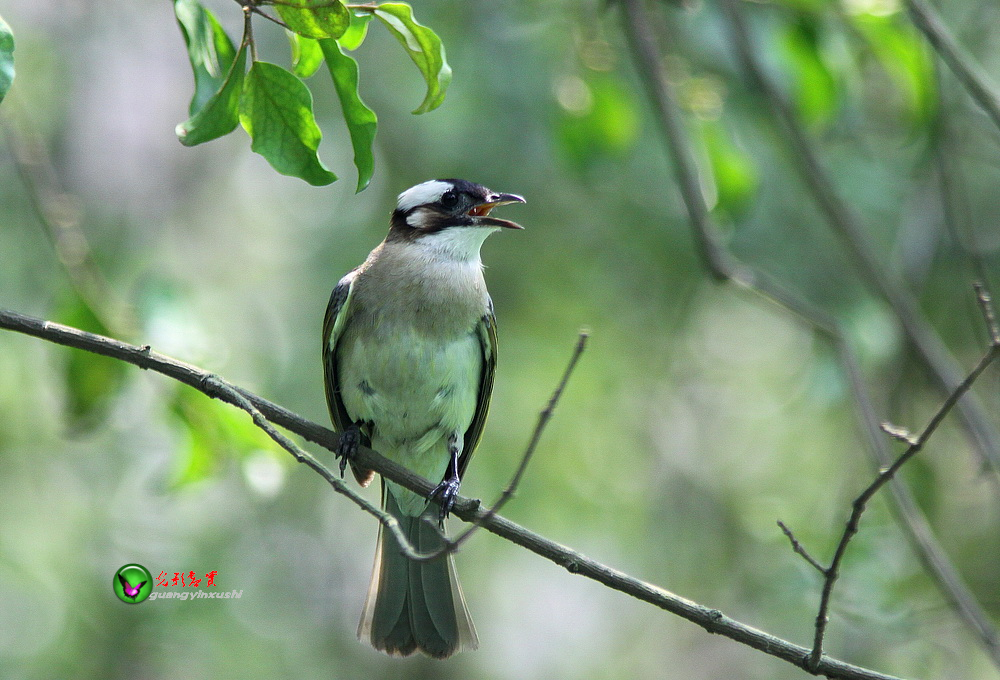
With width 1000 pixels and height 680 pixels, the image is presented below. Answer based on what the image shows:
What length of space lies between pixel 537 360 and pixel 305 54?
5.65m

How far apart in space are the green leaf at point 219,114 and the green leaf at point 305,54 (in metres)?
0.26

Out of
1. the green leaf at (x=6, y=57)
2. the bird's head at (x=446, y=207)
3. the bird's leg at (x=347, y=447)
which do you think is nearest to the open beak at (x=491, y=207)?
the bird's head at (x=446, y=207)

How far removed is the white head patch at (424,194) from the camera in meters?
4.68

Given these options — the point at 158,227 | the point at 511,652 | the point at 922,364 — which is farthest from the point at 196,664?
the point at 922,364

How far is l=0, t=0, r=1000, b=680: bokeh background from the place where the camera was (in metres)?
5.88

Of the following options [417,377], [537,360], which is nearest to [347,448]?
[417,377]

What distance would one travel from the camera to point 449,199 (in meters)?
4.64

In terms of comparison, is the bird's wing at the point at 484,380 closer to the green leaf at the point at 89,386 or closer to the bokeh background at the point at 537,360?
the bokeh background at the point at 537,360

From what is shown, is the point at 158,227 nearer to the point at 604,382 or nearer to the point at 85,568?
the point at 85,568

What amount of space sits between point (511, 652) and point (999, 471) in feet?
20.5

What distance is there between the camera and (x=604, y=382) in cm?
829

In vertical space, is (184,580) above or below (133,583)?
below

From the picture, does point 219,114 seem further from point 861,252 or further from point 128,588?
point 861,252

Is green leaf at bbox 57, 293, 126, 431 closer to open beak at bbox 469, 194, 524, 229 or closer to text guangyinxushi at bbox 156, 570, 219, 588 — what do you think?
open beak at bbox 469, 194, 524, 229
